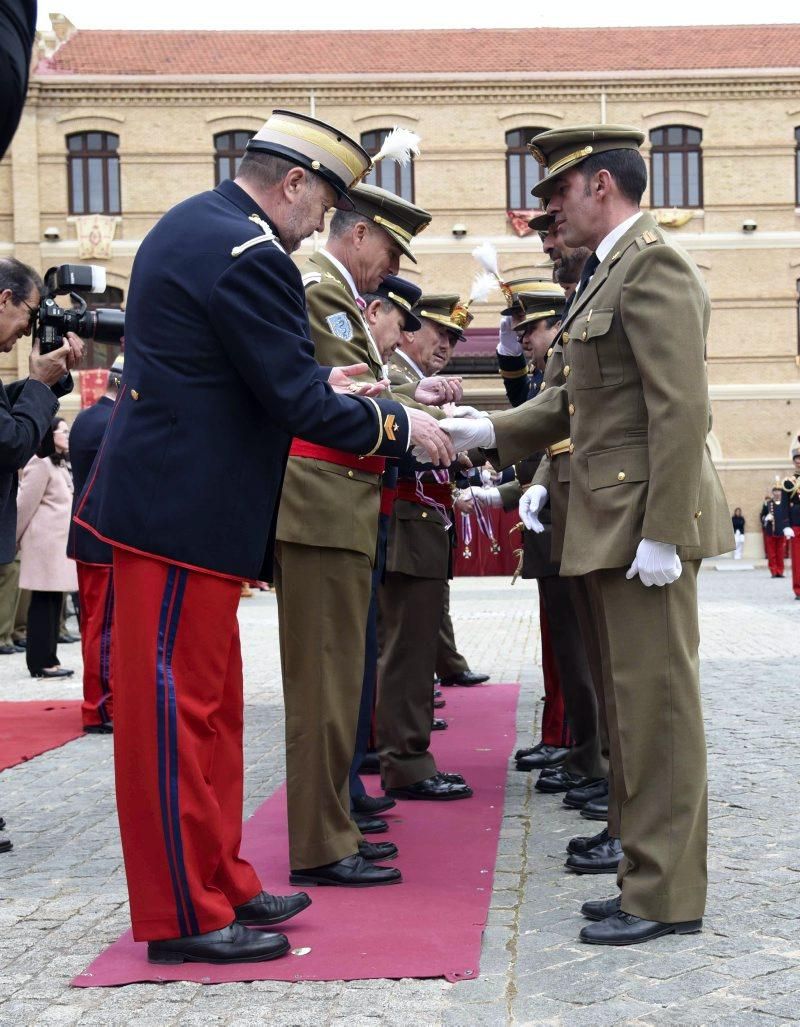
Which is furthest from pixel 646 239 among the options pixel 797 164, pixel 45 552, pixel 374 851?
pixel 797 164

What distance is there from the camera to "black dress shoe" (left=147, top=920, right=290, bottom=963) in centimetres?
339

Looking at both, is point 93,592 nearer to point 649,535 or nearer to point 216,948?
point 216,948

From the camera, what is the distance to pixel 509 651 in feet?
38.1

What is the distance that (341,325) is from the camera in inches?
173

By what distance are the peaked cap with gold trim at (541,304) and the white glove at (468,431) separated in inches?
83.9

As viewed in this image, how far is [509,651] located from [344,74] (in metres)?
22.8

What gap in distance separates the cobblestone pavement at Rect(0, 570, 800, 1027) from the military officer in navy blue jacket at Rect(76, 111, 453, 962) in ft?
0.97

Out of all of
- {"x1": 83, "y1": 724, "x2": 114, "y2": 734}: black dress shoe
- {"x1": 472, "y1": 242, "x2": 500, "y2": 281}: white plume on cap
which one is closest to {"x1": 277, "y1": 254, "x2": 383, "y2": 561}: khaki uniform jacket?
{"x1": 472, "y1": 242, "x2": 500, "y2": 281}: white plume on cap

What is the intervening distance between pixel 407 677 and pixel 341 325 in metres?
1.84

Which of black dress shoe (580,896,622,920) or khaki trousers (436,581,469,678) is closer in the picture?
black dress shoe (580,896,622,920)

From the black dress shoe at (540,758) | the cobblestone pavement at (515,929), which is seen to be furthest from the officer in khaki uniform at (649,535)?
the black dress shoe at (540,758)

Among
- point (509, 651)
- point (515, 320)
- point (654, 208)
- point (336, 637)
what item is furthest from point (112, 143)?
point (336, 637)

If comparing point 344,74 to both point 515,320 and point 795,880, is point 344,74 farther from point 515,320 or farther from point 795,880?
point 795,880

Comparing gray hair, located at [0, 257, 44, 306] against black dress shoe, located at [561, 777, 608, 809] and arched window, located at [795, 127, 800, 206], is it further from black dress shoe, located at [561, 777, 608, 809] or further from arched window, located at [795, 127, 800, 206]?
arched window, located at [795, 127, 800, 206]
